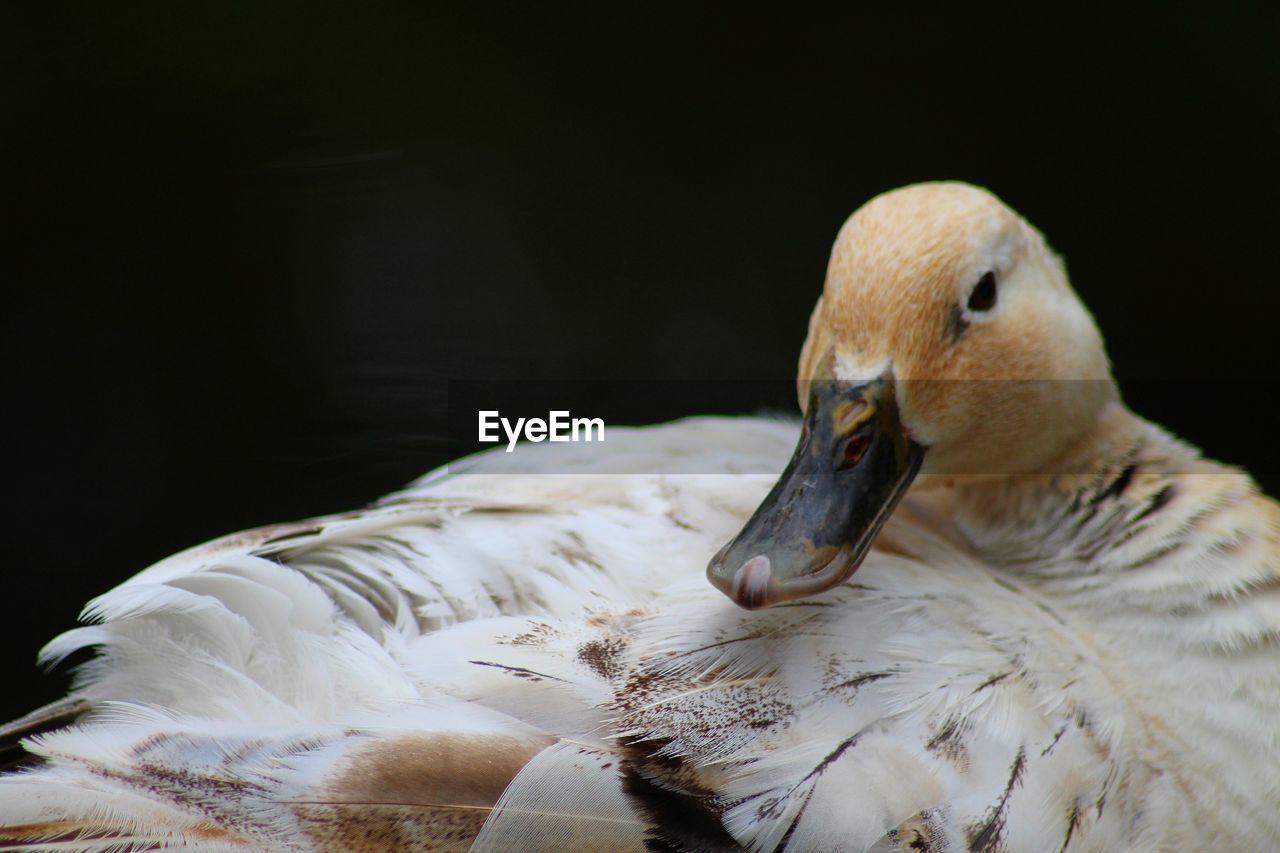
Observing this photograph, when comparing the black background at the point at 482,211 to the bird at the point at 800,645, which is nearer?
the bird at the point at 800,645

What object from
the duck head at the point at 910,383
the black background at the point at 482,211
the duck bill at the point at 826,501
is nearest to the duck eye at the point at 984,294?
the duck head at the point at 910,383

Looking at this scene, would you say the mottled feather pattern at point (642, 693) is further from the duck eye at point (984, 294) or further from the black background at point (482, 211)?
the black background at point (482, 211)

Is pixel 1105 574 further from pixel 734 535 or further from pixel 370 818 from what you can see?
pixel 370 818

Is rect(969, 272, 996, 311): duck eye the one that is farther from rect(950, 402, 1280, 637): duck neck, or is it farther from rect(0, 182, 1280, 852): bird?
rect(950, 402, 1280, 637): duck neck

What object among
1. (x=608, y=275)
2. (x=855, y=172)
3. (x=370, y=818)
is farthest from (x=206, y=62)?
(x=370, y=818)

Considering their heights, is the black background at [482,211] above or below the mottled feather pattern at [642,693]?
above

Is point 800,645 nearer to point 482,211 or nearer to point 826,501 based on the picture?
point 826,501

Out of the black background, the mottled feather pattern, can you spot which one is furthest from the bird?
the black background

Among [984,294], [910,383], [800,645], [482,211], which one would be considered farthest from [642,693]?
[482,211]
